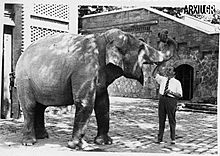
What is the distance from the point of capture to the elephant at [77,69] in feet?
5.91

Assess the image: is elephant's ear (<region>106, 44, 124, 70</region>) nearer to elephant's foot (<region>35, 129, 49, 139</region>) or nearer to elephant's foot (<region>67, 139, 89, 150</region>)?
elephant's foot (<region>67, 139, 89, 150</region>)

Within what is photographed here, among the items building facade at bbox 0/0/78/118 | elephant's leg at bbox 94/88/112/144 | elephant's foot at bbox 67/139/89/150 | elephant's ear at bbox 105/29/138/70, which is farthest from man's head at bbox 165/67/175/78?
building facade at bbox 0/0/78/118

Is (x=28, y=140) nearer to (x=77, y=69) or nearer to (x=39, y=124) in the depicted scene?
(x=39, y=124)

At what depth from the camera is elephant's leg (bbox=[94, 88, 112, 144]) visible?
1.97 m

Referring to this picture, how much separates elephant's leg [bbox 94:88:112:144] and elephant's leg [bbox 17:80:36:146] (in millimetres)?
393

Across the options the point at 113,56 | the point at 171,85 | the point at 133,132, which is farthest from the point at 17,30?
the point at 171,85

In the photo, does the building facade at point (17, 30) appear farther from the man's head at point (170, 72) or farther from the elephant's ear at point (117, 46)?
the man's head at point (170, 72)

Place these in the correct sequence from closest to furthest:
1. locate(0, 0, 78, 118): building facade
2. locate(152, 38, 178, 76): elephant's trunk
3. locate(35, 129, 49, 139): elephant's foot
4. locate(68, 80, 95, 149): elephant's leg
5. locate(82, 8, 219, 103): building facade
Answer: locate(68, 80, 95, 149): elephant's leg < locate(152, 38, 178, 76): elephant's trunk < locate(35, 129, 49, 139): elephant's foot < locate(82, 8, 219, 103): building facade < locate(0, 0, 78, 118): building facade

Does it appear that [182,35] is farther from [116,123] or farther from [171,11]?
[116,123]

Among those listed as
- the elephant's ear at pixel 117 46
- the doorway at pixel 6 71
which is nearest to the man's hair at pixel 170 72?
the elephant's ear at pixel 117 46

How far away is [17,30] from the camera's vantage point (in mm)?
2539

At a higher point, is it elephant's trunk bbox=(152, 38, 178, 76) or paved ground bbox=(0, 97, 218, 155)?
elephant's trunk bbox=(152, 38, 178, 76)

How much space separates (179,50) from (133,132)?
86cm

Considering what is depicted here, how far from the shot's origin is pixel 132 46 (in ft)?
6.15
